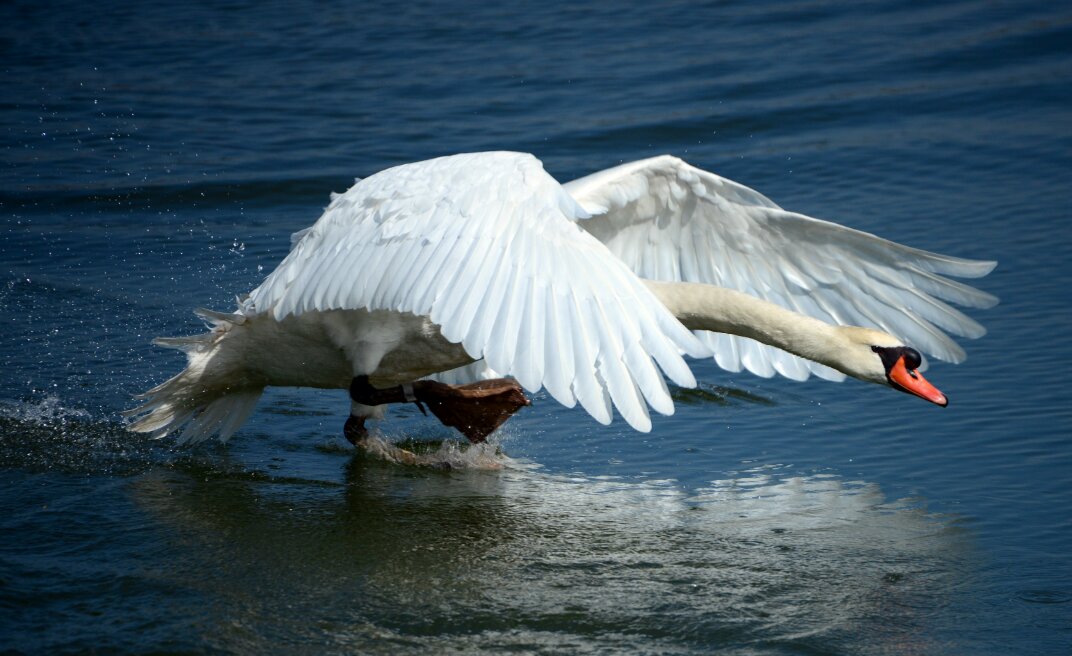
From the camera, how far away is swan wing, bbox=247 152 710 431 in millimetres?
4301

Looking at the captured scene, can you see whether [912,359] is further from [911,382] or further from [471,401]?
[471,401]

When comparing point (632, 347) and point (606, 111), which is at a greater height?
point (606, 111)

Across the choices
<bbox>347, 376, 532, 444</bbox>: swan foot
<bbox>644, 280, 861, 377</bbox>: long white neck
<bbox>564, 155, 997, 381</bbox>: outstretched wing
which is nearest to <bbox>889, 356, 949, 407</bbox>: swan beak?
<bbox>644, 280, 861, 377</bbox>: long white neck

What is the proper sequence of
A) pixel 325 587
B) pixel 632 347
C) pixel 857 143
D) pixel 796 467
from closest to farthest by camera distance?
pixel 632 347 → pixel 325 587 → pixel 796 467 → pixel 857 143

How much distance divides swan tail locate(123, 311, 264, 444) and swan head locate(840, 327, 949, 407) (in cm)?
268

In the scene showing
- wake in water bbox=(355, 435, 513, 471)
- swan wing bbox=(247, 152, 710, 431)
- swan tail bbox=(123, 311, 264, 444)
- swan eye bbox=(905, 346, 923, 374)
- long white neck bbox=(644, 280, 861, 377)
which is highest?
swan wing bbox=(247, 152, 710, 431)

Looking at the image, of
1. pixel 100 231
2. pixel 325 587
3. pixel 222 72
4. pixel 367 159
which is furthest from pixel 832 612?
pixel 222 72

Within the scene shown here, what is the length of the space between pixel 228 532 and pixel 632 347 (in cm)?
189

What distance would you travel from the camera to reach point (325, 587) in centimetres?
473

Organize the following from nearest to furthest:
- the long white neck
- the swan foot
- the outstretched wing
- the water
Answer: the water
the long white neck
the swan foot
the outstretched wing

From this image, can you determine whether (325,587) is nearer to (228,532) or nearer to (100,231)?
(228,532)

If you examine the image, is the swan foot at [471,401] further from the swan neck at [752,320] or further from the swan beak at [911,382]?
the swan beak at [911,382]

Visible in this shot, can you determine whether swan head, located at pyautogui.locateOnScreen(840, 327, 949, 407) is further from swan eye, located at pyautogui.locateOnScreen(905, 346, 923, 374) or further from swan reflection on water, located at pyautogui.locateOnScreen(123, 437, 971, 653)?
swan reflection on water, located at pyautogui.locateOnScreen(123, 437, 971, 653)

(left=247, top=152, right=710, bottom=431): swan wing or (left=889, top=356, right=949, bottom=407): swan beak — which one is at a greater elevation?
(left=247, top=152, right=710, bottom=431): swan wing
